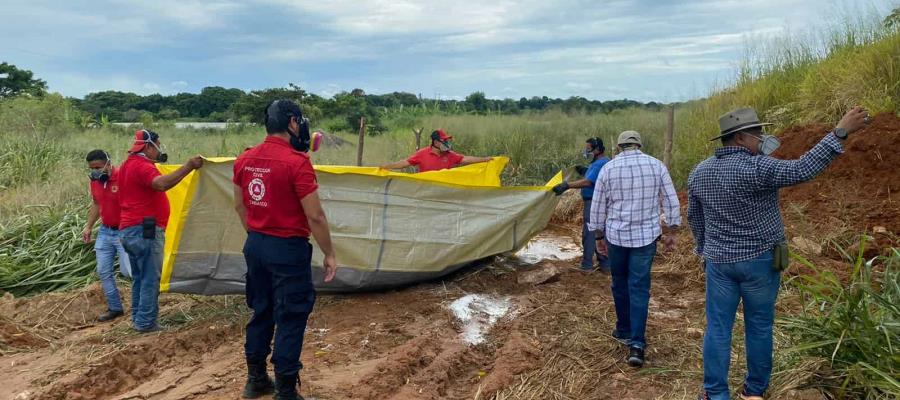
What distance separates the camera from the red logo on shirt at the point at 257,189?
12.2ft

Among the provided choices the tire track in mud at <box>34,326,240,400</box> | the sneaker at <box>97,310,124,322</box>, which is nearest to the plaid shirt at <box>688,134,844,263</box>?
the tire track in mud at <box>34,326,240,400</box>

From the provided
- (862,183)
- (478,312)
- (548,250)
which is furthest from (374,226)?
(862,183)

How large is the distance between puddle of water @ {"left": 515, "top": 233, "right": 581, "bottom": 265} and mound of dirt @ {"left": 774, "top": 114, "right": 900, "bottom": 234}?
2.71 m

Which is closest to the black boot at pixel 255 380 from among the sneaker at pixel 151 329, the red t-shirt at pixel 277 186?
the red t-shirt at pixel 277 186

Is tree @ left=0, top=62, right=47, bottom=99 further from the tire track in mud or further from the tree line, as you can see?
the tire track in mud

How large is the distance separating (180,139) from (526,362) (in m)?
15.0

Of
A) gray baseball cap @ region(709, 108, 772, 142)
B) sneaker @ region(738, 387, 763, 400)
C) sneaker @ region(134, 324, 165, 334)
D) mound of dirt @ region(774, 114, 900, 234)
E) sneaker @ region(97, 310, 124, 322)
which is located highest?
gray baseball cap @ region(709, 108, 772, 142)

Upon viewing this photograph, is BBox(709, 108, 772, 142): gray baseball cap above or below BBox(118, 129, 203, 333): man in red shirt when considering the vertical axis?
above

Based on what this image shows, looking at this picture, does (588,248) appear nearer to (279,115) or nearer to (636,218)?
(636,218)

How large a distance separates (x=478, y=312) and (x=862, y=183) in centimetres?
486

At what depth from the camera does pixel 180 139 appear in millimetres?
17141

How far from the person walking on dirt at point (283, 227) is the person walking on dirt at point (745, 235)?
2.19m

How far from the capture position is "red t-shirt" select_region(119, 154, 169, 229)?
542 centimetres

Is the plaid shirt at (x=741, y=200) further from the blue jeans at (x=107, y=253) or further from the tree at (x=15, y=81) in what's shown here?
the tree at (x=15, y=81)
